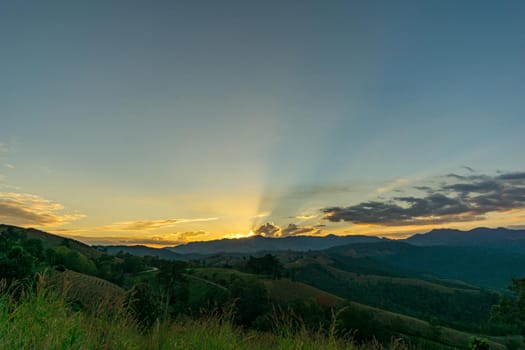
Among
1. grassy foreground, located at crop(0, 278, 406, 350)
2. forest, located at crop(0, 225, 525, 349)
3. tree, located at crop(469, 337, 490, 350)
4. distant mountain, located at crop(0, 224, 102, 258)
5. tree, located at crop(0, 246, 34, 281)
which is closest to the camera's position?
grassy foreground, located at crop(0, 278, 406, 350)

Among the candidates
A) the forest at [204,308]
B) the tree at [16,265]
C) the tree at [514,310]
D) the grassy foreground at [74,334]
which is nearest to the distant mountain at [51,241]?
the forest at [204,308]

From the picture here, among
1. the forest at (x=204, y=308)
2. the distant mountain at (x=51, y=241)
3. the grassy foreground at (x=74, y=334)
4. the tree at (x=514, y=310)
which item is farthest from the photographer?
the distant mountain at (x=51, y=241)

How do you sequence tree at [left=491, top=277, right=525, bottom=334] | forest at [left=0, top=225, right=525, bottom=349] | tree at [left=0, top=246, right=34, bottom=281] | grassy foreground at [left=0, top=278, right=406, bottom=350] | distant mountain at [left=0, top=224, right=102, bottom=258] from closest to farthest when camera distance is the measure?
grassy foreground at [left=0, top=278, right=406, bottom=350] → forest at [left=0, top=225, right=525, bottom=349] → tree at [left=0, top=246, right=34, bottom=281] → tree at [left=491, top=277, right=525, bottom=334] → distant mountain at [left=0, top=224, right=102, bottom=258]

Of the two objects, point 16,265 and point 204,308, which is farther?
point 16,265

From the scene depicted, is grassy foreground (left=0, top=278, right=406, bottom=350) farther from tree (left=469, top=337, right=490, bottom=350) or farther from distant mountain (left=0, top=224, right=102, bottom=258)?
distant mountain (left=0, top=224, right=102, bottom=258)

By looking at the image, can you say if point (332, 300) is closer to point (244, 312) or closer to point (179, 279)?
point (179, 279)

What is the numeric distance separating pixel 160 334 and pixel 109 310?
1.59 metres

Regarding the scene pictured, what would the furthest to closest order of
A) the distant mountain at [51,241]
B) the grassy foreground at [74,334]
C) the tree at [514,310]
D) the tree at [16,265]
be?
the distant mountain at [51,241] < the tree at [514,310] < the tree at [16,265] < the grassy foreground at [74,334]

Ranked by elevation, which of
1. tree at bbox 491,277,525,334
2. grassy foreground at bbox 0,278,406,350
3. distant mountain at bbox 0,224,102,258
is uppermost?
distant mountain at bbox 0,224,102,258

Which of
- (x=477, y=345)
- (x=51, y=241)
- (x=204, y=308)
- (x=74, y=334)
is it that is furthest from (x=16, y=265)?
(x=51, y=241)

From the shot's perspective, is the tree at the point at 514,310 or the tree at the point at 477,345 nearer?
the tree at the point at 477,345

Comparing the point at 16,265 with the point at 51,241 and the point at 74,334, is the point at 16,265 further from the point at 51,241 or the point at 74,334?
the point at 51,241

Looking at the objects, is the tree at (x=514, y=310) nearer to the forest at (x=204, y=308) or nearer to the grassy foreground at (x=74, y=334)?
the forest at (x=204, y=308)

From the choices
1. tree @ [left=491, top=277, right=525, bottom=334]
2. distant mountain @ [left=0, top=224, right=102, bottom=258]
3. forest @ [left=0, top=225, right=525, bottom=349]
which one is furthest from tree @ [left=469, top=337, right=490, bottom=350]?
distant mountain @ [left=0, top=224, right=102, bottom=258]
